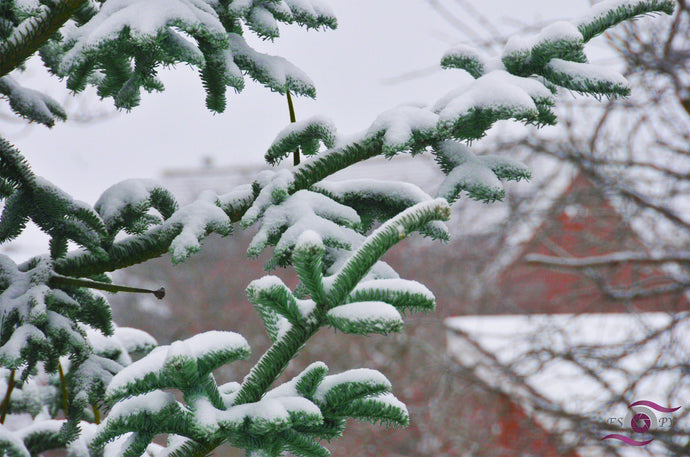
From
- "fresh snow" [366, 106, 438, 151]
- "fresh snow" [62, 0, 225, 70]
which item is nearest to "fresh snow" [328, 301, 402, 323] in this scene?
"fresh snow" [366, 106, 438, 151]

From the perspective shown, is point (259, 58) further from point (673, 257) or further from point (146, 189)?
point (673, 257)

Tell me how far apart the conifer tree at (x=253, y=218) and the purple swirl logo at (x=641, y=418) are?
3.99m

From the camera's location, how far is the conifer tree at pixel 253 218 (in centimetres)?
103

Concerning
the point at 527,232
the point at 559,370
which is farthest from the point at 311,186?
the point at 527,232

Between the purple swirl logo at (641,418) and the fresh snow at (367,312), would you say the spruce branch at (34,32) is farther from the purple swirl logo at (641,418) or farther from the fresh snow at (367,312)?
the purple swirl logo at (641,418)

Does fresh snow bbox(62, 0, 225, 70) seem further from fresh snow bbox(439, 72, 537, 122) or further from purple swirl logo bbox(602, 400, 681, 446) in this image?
purple swirl logo bbox(602, 400, 681, 446)

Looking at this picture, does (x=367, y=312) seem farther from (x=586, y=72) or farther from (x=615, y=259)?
(x=615, y=259)

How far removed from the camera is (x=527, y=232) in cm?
713

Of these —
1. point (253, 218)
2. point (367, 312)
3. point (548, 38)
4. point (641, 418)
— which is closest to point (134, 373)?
point (367, 312)

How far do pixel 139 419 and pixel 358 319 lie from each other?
353mm

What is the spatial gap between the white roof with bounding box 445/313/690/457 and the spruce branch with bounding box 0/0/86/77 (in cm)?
457

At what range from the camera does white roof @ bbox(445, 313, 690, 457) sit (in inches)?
210

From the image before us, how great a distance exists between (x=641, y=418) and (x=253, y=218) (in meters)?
4.48

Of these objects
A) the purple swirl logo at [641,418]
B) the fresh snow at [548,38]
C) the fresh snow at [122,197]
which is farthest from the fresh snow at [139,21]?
the purple swirl logo at [641,418]
